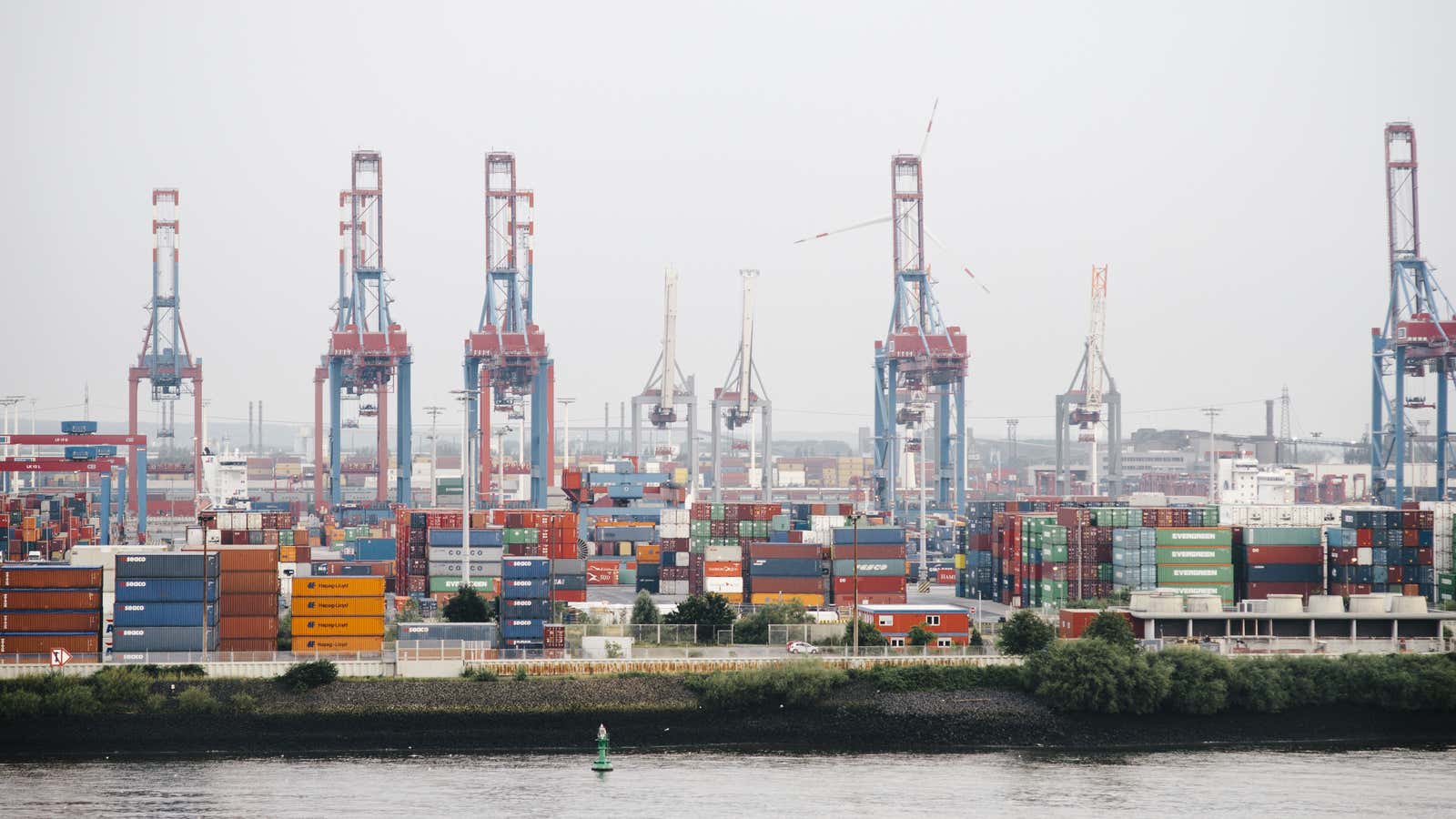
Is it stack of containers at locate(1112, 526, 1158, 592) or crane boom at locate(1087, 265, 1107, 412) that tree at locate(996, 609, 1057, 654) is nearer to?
stack of containers at locate(1112, 526, 1158, 592)

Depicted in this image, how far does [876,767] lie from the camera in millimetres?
39062

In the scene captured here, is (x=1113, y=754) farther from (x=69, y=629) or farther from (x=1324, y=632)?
(x=69, y=629)

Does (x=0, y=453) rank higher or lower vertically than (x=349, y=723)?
higher

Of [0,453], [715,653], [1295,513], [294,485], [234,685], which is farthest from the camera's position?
[294,485]

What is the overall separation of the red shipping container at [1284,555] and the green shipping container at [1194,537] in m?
0.78

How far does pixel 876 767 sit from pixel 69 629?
1950 cm

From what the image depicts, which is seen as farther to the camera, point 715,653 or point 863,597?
point 863,597

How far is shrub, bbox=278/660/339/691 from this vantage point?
4178 cm

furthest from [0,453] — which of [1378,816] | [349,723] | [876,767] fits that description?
[1378,816]

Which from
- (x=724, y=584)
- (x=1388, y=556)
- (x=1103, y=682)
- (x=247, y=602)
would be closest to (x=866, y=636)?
(x=1103, y=682)

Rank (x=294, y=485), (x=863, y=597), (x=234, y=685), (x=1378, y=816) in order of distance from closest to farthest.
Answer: (x=1378, y=816) → (x=234, y=685) → (x=863, y=597) → (x=294, y=485)

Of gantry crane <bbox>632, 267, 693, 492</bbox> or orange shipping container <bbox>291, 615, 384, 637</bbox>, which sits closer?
orange shipping container <bbox>291, 615, 384, 637</bbox>

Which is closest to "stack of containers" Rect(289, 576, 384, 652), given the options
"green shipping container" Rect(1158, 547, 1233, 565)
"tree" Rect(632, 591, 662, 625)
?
"tree" Rect(632, 591, 662, 625)

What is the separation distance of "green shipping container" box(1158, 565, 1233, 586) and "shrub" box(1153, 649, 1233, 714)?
1183 cm
